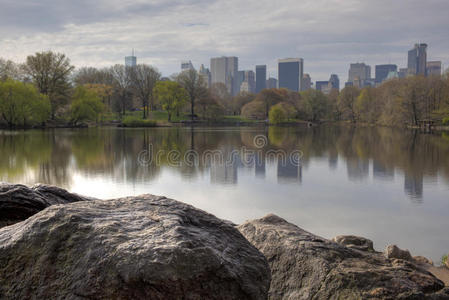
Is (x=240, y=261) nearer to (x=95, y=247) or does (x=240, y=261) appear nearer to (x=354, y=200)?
(x=95, y=247)

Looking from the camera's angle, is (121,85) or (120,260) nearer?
(120,260)

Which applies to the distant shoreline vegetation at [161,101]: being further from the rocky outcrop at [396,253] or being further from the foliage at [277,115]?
the rocky outcrop at [396,253]

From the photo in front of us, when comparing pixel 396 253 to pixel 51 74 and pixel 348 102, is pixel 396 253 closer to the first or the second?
pixel 51 74

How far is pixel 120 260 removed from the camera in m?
2.63

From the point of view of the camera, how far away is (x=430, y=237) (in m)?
8.85

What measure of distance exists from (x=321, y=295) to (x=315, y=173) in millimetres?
14532

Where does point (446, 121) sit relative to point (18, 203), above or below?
above

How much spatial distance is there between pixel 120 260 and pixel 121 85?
328ft

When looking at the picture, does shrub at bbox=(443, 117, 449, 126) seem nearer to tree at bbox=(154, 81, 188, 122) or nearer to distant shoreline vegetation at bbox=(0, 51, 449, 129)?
Result: distant shoreline vegetation at bbox=(0, 51, 449, 129)

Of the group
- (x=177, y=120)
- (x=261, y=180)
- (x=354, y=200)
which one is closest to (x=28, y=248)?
(x=354, y=200)

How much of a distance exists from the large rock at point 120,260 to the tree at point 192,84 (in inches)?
3849

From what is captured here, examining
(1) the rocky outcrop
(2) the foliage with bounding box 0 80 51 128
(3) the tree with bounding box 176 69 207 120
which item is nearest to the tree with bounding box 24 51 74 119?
(2) the foliage with bounding box 0 80 51 128

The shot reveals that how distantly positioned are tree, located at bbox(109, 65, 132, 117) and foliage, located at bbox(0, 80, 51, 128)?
3373cm

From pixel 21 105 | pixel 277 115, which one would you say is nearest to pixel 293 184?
pixel 21 105
